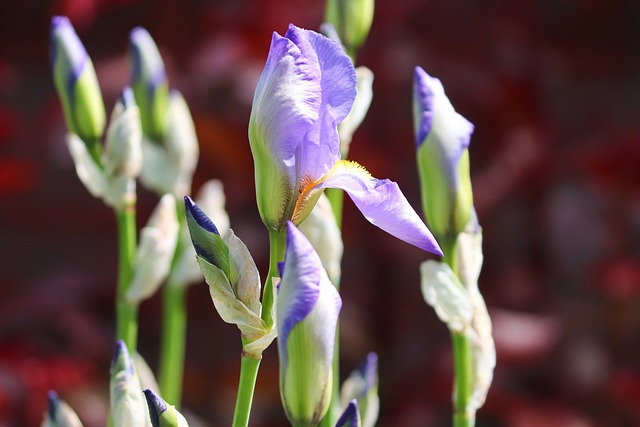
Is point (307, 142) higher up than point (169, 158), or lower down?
higher up

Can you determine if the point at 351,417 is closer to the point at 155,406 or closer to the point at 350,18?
the point at 155,406

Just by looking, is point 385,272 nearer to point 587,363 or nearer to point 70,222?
point 587,363

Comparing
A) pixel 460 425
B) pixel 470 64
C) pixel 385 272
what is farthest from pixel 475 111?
pixel 460 425

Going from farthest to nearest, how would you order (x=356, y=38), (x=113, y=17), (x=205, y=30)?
(x=113, y=17)
(x=205, y=30)
(x=356, y=38)

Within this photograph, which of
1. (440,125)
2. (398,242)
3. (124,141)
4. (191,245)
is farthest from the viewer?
(398,242)

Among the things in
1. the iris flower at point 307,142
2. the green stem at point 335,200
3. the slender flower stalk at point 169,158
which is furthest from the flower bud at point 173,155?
the iris flower at point 307,142

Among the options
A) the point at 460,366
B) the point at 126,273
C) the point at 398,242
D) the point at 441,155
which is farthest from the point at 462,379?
the point at 398,242

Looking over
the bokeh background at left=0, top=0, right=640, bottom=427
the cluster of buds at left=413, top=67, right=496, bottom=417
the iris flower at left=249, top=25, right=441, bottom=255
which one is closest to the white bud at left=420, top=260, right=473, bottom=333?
the cluster of buds at left=413, top=67, right=496, bottom=417
